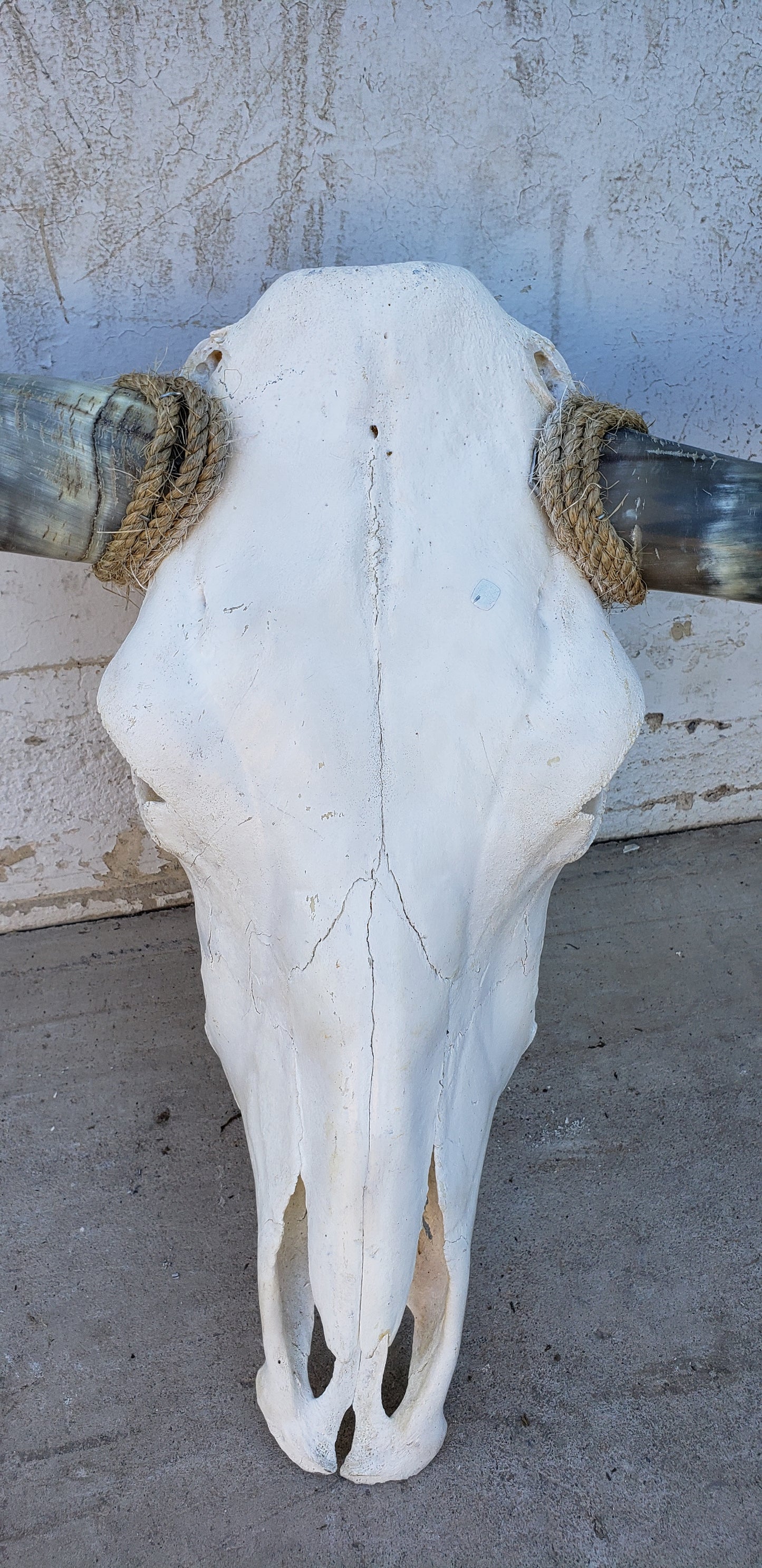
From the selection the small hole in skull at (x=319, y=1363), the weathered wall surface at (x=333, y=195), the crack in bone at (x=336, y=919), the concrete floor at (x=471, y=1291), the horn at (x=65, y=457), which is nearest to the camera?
the crack in bone at (x=336, y=919)

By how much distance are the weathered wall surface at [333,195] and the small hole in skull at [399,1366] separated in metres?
1.38

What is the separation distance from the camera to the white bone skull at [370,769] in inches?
53.1

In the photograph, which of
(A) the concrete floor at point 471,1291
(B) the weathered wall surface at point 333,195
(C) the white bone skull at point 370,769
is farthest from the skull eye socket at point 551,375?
(A) the concrete floor at point 471,1291

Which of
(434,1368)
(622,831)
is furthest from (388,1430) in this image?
(622,831)

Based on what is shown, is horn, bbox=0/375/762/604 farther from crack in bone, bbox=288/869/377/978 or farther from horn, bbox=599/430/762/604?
crack in bone, bbox=288/869/377/978

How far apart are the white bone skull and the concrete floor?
8.3 inches

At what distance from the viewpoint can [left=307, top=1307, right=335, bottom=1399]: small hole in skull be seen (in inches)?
68.3

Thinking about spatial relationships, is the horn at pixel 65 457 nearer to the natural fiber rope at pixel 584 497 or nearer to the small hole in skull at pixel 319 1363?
the natural fiber rope at pixel 584 497

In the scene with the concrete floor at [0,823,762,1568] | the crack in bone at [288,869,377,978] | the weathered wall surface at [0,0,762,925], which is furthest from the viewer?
the weathered wall surface at [0,0,762,925]

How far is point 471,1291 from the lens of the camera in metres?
1.89

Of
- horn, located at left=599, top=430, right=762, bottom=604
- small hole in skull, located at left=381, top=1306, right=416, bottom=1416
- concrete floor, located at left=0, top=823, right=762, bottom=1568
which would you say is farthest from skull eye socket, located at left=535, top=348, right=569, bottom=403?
small hole in skull, located at left=381, top=1306, right=416, bottom=1416

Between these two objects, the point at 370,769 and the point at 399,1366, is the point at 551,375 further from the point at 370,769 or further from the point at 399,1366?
the point at 399,1366

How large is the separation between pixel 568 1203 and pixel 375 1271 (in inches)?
32.8

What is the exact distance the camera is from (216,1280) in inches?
75.3
